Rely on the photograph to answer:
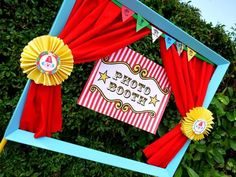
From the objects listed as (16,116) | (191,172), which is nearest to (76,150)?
(16,116)

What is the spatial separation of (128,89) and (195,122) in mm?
448

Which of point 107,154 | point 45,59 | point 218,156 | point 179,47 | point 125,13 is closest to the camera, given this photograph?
point 45,59

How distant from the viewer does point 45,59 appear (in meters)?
1.60

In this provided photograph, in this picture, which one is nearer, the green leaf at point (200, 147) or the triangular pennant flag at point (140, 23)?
the triangular pennant flag at point (140, 23)

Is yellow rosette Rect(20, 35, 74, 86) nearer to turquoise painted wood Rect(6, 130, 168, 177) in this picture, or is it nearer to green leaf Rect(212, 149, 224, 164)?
turquoise painted wood Rect(6, 130, 168, 177)

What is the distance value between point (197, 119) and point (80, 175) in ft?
2.94

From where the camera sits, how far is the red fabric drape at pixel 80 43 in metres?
1.66

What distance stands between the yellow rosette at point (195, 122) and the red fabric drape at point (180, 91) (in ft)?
0.10

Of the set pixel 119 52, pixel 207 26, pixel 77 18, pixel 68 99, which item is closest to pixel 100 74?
pixel 119 52

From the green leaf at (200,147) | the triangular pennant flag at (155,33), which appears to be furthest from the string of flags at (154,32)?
the green leaf at (200,147)

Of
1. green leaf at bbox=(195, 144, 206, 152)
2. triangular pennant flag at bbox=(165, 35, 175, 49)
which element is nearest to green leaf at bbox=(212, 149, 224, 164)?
green leaf at bbox=(195, 144, 206, 152)

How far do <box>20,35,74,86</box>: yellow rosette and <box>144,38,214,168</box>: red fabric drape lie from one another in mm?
668

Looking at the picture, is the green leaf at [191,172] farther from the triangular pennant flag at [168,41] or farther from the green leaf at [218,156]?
the triangular pennant flag at [168,41]

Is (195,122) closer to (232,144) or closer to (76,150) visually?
(76,150)
